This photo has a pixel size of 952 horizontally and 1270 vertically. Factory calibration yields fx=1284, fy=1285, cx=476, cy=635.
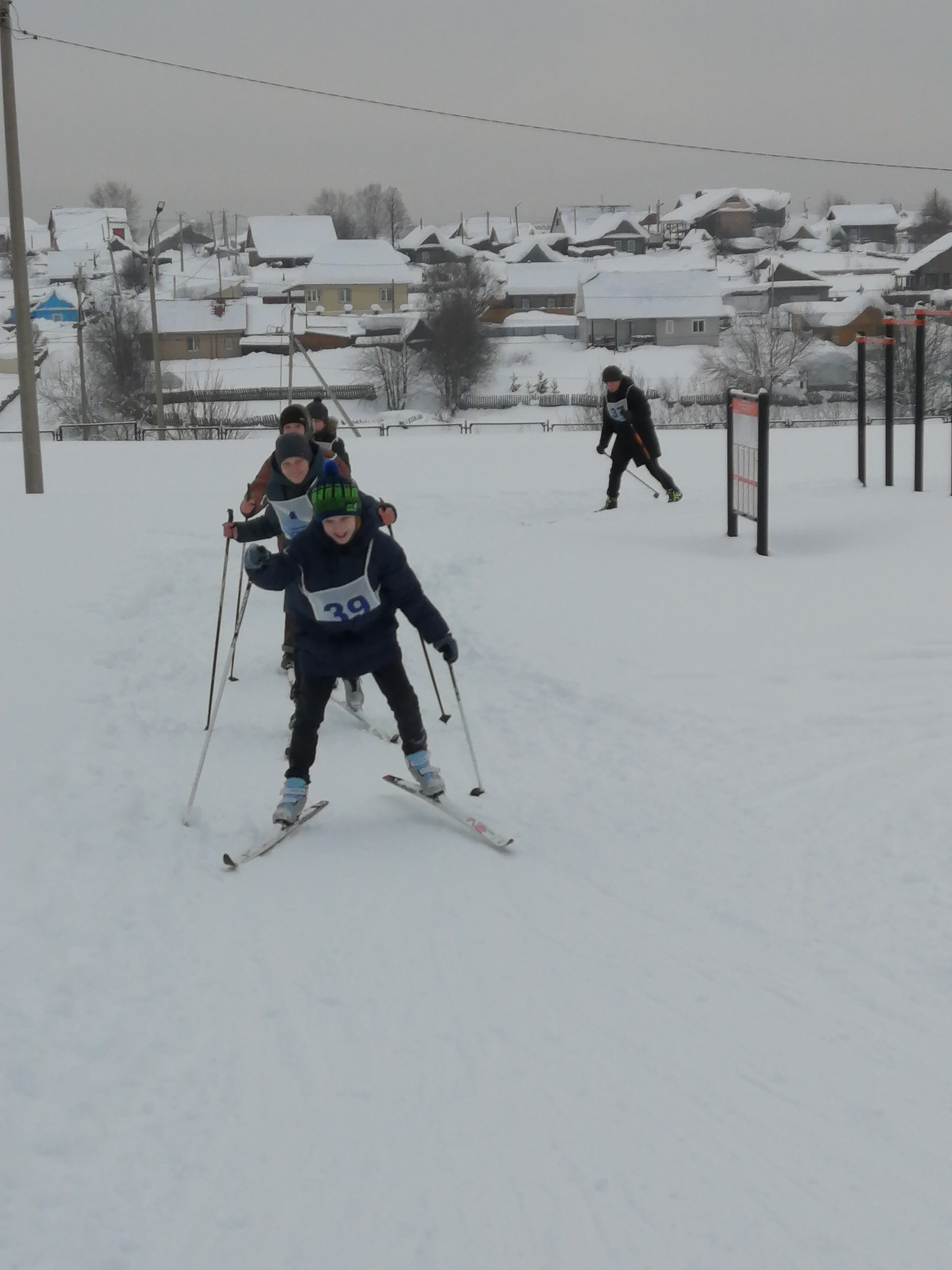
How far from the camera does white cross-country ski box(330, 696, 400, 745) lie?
7.43 m

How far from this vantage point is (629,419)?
13680 mm

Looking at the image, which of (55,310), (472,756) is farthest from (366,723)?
(55,310)

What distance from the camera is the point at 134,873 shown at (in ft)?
17.8

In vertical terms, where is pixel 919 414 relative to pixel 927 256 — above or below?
below

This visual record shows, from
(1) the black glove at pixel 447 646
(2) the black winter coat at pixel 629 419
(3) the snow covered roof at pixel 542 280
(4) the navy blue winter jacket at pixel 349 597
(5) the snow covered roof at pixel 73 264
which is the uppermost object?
(5) the snow covered roof at pixel 73 264

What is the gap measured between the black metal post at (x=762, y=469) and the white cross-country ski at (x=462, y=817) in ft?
19.6

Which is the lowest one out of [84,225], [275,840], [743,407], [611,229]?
[275,840]

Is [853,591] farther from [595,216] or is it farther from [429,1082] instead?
[595,216]

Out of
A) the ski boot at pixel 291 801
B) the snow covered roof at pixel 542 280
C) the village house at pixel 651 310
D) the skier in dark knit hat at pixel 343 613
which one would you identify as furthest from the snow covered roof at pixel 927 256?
the ski boot at pixel 291 801

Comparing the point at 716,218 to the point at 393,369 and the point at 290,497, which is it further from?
the point at 290,497

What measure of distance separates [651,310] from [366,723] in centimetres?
7207

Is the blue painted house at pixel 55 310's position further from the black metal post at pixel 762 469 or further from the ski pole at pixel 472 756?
the ski pole at pixel 472 756

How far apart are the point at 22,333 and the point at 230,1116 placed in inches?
529

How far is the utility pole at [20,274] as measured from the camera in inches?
575
